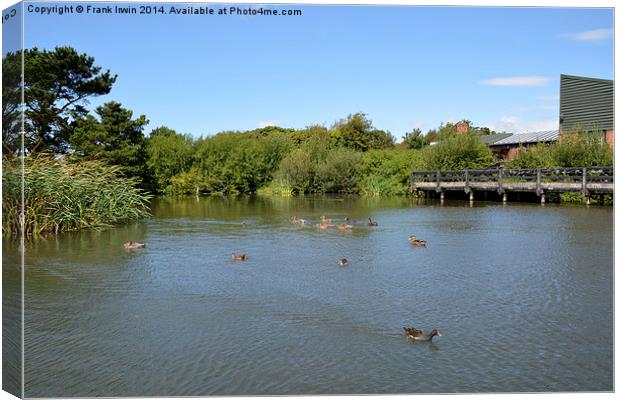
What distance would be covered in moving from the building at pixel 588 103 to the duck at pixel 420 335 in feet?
8.04

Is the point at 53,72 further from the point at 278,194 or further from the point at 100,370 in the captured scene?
the point at 278,194

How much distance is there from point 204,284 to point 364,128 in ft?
66.6

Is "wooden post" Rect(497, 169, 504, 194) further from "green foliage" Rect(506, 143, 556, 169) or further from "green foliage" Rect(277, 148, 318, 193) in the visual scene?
"green foliage" Rect(277, 148, 318, 193)

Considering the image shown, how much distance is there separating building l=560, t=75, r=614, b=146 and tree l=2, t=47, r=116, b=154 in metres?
4.47

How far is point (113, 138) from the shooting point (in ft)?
59.6

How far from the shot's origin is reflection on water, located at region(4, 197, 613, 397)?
505 centimetres

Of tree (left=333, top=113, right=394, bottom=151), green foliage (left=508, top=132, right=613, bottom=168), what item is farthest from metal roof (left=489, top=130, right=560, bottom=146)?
tree (left=333, top=113, right=394, bottom=151)

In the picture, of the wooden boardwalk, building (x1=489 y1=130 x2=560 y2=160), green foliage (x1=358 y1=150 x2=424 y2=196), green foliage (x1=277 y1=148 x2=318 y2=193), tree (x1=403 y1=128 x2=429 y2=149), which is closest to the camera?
building (x1=489 y1=130 x2=560 y2=160)

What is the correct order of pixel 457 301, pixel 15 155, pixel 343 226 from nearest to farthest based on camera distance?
pixel 15 155, pixel 457 301, pixel 343 226

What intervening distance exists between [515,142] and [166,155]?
499 inches

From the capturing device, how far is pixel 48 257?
1062 cm

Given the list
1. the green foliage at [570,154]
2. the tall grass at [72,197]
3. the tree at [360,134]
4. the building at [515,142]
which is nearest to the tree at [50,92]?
the tall grass at [72,197]

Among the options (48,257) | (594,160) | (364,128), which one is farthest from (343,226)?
(364,128)

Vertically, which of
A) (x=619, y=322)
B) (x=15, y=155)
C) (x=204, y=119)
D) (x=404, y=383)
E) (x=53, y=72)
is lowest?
(x=404, y=383)
